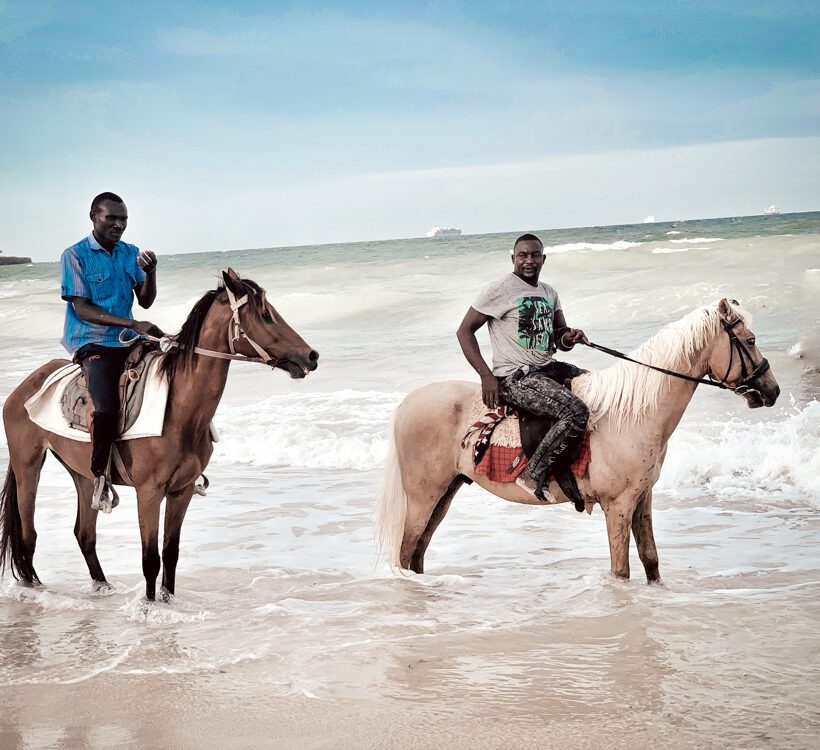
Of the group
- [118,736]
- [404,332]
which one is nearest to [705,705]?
[118,736]

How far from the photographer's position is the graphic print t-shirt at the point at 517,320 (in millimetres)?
4508

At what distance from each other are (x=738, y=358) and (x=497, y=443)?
126 centimetres

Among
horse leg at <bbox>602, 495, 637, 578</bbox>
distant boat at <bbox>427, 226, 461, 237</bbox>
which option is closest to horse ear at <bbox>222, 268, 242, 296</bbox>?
horse leg at <bbox>602, 495, 637, 578</bbox>

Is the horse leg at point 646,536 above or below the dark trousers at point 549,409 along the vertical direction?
below

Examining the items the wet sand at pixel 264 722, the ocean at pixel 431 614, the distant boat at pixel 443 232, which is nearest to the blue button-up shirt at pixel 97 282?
the ocean at pixel 431 614

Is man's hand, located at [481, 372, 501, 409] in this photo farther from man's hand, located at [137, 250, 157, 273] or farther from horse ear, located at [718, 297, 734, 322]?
man's hand, located at [137, 250, 157, 273]

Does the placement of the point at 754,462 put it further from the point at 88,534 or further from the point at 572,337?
the point at 88,534

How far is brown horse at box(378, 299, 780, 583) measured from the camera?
14.1ft

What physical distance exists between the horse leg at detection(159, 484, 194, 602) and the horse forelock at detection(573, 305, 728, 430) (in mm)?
2154

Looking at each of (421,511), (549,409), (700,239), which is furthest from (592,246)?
(549,409)

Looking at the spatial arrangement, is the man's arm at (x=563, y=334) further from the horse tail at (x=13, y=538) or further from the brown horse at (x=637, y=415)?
the horse tail at (x=13, y=538)

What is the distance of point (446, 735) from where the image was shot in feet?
10.1

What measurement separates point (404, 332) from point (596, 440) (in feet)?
49.0

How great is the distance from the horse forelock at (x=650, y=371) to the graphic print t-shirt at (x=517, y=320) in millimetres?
365
